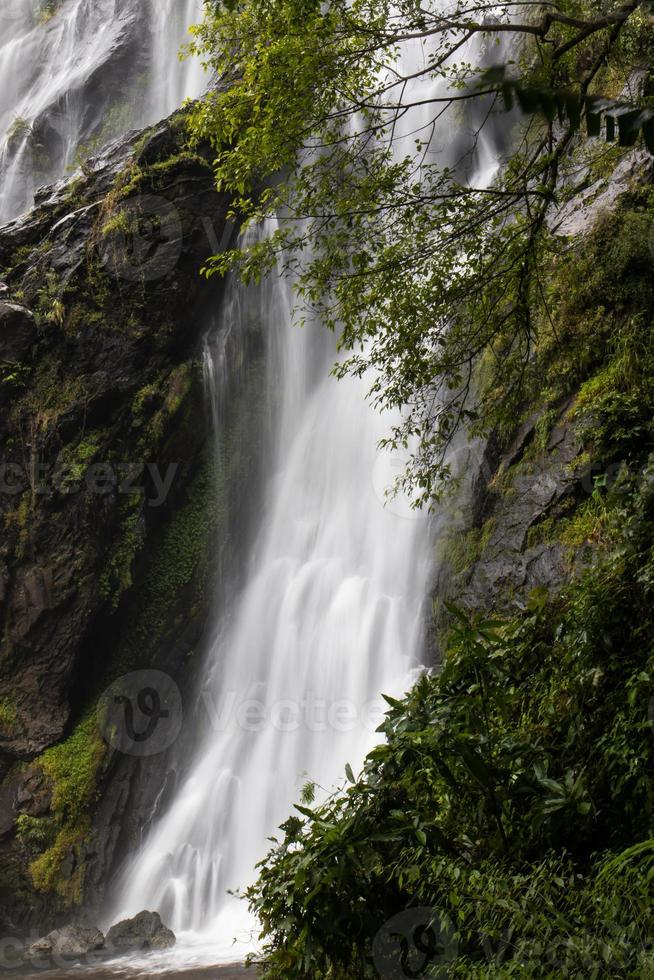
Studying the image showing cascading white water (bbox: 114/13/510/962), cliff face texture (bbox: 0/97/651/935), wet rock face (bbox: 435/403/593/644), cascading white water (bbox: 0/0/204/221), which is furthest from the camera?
cascading white water (bbox: 0/0/204/221)

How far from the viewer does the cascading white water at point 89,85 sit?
76.3ft

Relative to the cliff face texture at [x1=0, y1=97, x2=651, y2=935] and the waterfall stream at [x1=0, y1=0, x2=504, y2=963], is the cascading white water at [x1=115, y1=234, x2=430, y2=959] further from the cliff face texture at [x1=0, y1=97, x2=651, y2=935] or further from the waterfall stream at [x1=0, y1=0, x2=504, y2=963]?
the cliff face texture at [x1=0, y1=97, x2=651, y2=935]

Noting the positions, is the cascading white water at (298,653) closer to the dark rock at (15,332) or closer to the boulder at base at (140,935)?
the boulder at base at (140,935)

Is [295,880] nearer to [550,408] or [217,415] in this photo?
[550,408]

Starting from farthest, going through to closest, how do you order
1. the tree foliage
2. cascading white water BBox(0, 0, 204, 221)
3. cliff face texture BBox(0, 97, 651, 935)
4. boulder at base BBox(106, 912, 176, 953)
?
cascading white water BBox(0, 0, 204, 221) < cliff face texture BBox(0, 97, 651, 935) < boulder at base BBox(106, 912, 176, 953) < the tree foliage

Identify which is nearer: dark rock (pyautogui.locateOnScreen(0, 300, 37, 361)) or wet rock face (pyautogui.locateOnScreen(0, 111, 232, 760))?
wet rock face (pyautogui.locateOnScreen(0, 111, 232, 760))

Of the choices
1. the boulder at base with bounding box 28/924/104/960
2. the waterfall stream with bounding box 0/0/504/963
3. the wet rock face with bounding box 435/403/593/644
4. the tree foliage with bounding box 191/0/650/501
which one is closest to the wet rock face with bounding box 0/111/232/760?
the waterfall stream with bounding box 0/0/504/963

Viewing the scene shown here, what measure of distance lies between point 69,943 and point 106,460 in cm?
737

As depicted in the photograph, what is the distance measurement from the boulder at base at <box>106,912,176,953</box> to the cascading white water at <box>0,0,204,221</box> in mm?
18598

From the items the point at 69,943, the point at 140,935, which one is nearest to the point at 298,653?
the point at 140,935

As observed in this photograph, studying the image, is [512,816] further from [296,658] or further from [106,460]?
[106,460]

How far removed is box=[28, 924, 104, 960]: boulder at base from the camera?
984 centimetres

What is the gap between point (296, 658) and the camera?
492 inches

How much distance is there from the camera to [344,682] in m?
11.4
